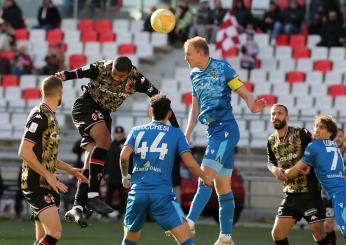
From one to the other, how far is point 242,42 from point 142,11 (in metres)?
3.24

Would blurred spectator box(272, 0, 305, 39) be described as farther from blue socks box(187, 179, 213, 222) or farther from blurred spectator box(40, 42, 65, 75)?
blue socks box(187, 179, 213, 222)

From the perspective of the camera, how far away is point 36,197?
1270 cm

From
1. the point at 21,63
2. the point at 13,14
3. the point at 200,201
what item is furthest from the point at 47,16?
the point at 200,201

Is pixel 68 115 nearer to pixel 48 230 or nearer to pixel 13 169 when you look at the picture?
pixel 13 169

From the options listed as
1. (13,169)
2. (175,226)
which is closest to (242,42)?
(13,169)

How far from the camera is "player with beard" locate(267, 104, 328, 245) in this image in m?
15.3

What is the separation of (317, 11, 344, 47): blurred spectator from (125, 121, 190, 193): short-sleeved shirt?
1666 centimetres

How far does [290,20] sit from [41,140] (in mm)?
17661

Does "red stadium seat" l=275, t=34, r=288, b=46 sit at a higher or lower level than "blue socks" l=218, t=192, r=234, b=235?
higher

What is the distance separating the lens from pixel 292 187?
1545 cm

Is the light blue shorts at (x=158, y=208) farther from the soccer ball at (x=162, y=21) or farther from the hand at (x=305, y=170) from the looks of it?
the soccer ball at (x=162, y=21)

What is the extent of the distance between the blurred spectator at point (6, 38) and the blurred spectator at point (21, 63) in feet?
2.09

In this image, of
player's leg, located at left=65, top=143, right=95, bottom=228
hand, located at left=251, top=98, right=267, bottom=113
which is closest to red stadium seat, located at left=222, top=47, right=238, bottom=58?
player's leg, located at left=65, top=143, right=95, bottom=228

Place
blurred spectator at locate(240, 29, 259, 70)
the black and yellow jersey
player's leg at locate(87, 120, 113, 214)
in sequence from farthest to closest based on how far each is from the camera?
blurred spectator at locate(240, 29, 259, 70) → the black and yellow jersey → player's leg at locate(87, 120, 113, 214)
